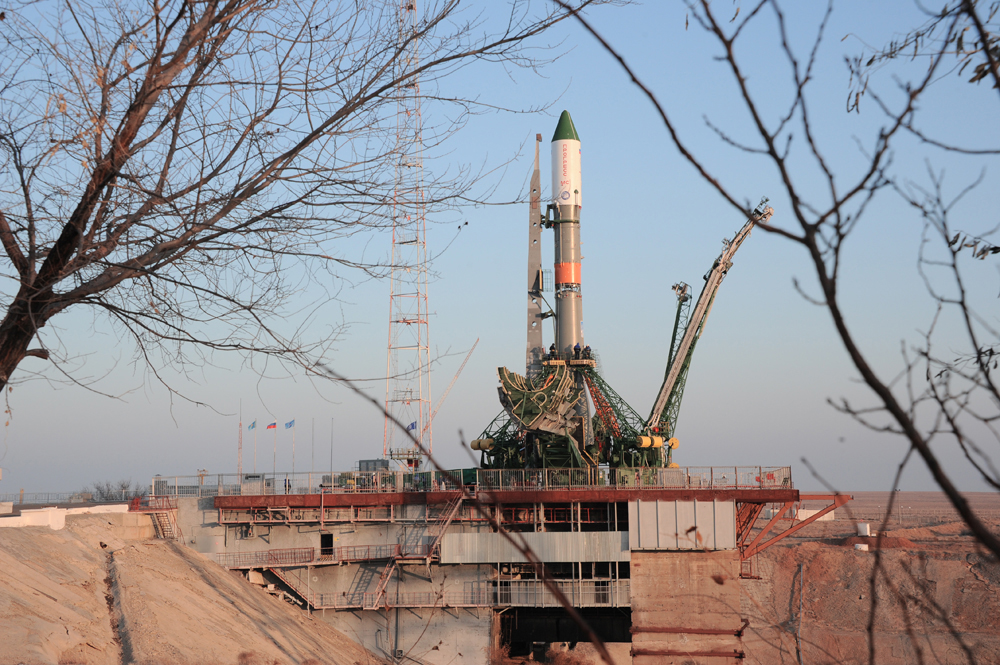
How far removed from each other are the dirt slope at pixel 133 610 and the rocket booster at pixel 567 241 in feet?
64.7

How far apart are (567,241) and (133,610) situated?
28.6 m

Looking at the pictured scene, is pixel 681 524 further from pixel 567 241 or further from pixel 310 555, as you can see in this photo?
pixel 567 241

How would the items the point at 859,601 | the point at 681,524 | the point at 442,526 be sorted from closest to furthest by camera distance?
the point at 681,524
the point at 442,526
the point at 859,601

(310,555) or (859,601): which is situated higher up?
(310,555)

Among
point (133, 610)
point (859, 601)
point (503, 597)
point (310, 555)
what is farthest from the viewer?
A: point (859, 601)

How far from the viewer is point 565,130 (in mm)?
46625

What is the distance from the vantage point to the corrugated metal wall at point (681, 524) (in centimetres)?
3369

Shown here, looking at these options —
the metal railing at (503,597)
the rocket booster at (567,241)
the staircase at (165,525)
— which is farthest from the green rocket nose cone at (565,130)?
the staircase at (165,525)

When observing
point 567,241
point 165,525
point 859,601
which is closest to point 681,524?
point 567,241

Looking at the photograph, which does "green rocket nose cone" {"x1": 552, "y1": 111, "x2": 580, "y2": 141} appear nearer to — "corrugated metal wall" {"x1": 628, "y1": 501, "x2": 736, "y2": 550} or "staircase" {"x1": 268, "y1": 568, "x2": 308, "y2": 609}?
"corrugated metal wall" {"x1": 628, "y1": 501, "x2": 736, "y2": 550}

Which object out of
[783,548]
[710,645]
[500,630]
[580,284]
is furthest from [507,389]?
[783,548]

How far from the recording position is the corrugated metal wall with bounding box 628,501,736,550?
3369cm

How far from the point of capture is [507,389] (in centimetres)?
4172

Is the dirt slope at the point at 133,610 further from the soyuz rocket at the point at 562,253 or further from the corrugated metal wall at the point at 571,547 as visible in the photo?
the soyuz rocket at the point at 562,253
